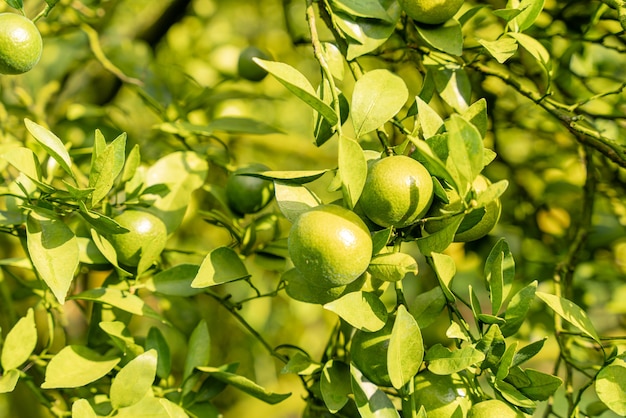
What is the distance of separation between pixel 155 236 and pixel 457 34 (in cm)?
34

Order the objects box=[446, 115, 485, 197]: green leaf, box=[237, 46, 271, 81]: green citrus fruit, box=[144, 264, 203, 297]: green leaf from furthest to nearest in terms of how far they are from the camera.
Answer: box=[237, 46, 271, 81]: green citrus fruit → box=[144, 264, 203, 297]: green leaf → box=[446, 115, 485, 197]: green leaf

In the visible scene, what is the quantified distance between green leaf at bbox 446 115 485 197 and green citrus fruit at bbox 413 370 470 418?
0.57 feet

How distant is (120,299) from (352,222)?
0.88 ft

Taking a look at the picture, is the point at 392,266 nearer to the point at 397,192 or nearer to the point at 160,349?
the point at 397,192

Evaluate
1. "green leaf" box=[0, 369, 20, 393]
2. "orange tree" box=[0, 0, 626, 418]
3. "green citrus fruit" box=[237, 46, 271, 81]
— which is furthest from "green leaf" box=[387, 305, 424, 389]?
"green citrus fruit" box=[237, 46, 271, 81]

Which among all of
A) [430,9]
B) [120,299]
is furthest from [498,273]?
[120,299]

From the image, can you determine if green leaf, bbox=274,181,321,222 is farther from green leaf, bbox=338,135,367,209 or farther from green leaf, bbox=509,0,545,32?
green leaf, bbox=509,0,545,32

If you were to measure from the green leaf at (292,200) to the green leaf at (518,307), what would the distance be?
7.1 inches

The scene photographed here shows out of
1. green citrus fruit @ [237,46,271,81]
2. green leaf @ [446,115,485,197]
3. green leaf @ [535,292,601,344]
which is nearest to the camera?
green leaf @ [446,115,485,197]

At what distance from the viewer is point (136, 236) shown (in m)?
0.65

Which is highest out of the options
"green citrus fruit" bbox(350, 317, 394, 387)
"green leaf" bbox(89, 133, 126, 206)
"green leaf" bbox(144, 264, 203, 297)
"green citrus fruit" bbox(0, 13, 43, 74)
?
"green citrus fruit" bbox(0, 13, 43, 74)

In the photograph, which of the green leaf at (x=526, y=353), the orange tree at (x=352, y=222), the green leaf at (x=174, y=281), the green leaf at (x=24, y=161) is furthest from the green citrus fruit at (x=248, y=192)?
the green leaf at (x=526, y=353)

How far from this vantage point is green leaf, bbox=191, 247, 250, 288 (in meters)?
0.60

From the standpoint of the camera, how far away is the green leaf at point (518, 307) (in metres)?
0.55
